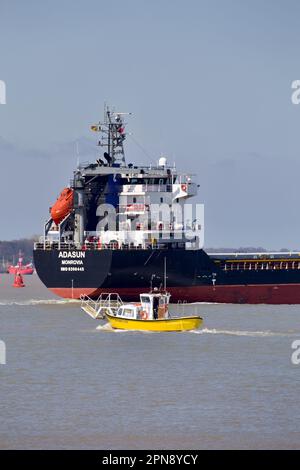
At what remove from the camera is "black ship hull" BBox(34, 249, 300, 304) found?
83312 mm

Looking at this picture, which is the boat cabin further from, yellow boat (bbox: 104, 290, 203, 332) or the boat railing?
the boat railing

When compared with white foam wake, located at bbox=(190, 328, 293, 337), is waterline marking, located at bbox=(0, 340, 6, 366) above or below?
below

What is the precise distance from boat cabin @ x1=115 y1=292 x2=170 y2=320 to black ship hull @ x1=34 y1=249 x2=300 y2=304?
59.0ft

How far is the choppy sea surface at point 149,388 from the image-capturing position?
39.1 meters

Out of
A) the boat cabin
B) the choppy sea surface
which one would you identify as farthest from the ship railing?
the boat cabin

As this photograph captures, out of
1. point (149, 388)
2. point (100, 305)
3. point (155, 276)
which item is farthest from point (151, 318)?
point (155, 276)

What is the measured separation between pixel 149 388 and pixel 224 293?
135 ft

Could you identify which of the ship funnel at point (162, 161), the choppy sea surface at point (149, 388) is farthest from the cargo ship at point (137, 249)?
the choppy sea surface at point (149, 388)

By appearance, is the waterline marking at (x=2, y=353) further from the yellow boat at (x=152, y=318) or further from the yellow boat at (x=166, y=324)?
the yellow boat at (x=166, y=324)

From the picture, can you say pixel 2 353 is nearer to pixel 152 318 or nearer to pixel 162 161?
pixel 152 318

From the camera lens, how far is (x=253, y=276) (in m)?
88.9

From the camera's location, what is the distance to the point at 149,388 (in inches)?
1859

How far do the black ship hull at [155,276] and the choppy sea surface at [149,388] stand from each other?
1241 centimetres
